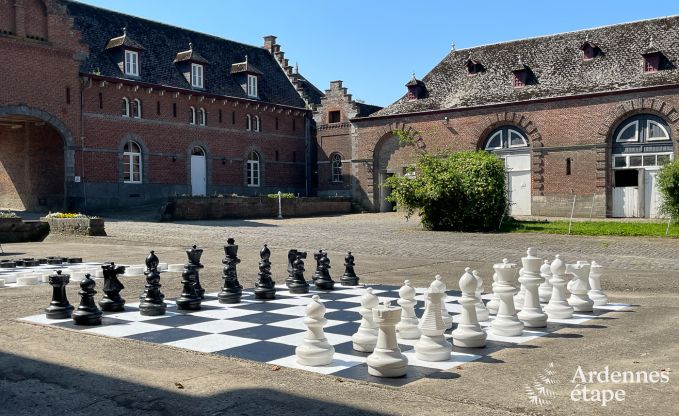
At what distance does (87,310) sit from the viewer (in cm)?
543

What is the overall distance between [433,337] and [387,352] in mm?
530

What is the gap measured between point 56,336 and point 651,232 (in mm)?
15890

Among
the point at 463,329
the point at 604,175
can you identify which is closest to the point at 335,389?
the point at 463,329

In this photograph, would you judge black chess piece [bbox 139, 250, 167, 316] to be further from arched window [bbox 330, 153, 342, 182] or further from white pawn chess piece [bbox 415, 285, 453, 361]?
arched window [bbox 330, 153, 342, 182]

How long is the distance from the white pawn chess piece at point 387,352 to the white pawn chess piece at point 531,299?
5.47 ft

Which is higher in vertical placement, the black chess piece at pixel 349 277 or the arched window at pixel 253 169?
the arched window at pixel 253 169

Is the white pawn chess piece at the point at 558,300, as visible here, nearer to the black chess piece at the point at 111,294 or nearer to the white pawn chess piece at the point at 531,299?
the white pawn chess piece at the point at 531,299

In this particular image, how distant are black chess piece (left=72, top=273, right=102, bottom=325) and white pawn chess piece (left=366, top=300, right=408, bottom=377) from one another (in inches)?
105

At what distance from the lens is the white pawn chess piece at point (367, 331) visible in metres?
4.50

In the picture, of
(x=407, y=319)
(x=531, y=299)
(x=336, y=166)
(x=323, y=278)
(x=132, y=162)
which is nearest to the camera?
(x=407, y=319)

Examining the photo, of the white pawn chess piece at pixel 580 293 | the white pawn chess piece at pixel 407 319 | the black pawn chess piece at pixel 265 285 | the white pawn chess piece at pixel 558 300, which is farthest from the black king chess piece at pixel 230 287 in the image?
the white pawn chess piece at pixel 580 293

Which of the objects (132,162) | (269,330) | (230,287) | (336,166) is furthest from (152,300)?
(336,166)

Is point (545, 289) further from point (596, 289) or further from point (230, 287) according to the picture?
point (230, 287)

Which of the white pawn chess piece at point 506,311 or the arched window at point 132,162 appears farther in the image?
the arched window at point 132,162
